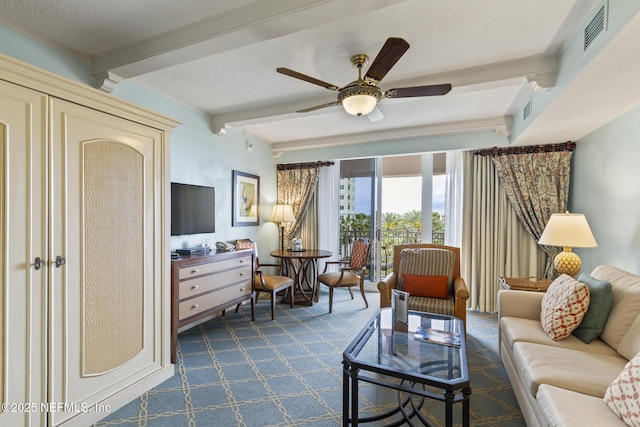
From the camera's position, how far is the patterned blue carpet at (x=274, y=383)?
194 cm

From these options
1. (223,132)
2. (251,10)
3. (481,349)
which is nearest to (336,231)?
(223,132)

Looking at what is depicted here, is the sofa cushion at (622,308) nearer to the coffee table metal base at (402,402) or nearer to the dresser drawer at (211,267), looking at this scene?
the coffee table metal base at (402,402)

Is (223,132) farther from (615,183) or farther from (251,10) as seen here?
(615,183)

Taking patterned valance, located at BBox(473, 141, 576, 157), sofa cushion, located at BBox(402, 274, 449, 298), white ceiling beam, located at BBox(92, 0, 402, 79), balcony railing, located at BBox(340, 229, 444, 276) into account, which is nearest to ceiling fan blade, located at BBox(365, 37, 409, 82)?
white ceiling beam, located at BBox(92, 0, 402, 79)

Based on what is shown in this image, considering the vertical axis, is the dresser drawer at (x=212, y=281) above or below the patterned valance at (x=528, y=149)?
below

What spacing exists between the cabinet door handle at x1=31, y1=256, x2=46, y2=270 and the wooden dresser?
99 centimetres

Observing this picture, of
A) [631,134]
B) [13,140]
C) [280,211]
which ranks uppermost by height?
[631,134]

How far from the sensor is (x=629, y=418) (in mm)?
1204

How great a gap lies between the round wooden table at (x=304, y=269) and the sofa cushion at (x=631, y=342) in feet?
9.75

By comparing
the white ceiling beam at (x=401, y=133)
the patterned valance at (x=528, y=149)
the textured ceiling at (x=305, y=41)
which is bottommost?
the patterned valance at (x=528, y=149)

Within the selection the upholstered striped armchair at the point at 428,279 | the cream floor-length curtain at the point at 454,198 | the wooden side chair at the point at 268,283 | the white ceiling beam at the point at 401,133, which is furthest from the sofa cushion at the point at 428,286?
the white ceiling beam at the point at 401,133

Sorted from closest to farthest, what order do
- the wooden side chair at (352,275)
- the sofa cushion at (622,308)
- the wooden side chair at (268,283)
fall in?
the sofa cushion at (622,308), the wooden side chair at (268,283), the wooden side chair at (352,275)

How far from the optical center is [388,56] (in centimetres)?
183

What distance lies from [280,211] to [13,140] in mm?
3380
